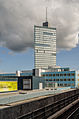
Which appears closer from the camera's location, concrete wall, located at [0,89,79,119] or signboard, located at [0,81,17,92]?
concrete wall, located at [0,89,79,119]

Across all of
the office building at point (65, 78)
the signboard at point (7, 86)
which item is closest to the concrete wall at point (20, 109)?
the signboard at point (7, 86)

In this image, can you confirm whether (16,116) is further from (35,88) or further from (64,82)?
(64,82)

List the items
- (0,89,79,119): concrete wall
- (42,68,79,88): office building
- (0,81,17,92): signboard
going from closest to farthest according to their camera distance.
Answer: (0,89,79,119): concrete wall < (0,81,17,92): signboard < (42,68,79,88): office building

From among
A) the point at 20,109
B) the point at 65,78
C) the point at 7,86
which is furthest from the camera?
the point at 65,78

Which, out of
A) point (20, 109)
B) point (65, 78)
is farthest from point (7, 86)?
point (65, 78)

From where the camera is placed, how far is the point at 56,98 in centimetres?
2306

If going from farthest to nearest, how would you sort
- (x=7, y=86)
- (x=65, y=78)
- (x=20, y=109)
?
(x=65, y=78) < (x=7, y=86) < (x=20, y=109)

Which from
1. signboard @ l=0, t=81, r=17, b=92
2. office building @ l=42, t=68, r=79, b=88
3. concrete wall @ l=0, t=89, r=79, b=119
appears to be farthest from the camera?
office building @ l=42, t=68, r=79, b=88

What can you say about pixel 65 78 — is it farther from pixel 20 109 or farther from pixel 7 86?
pixel 20 109

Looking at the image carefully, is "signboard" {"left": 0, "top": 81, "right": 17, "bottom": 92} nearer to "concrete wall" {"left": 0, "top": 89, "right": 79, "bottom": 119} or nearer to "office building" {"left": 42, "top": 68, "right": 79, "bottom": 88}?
"concrete wall" {"left": 0, "top": 89, "right": 79, "bottom": 119}

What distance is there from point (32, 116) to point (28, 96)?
1192 inches

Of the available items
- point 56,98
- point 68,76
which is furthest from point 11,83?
point 68,76

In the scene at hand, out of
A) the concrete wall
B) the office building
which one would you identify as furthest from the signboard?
the office building

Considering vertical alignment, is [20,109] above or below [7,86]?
above
